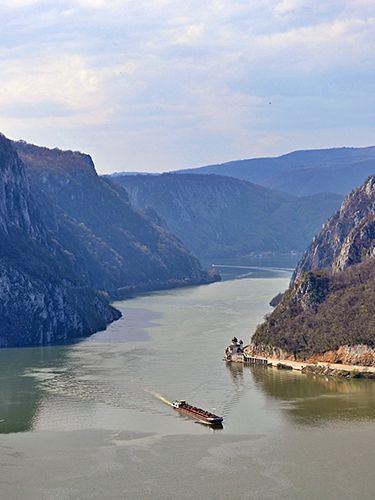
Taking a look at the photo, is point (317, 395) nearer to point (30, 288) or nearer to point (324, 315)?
point (324, 315)

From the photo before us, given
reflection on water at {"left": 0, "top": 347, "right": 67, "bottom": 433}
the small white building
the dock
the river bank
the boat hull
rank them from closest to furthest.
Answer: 1. the boat hull
2. reflection on water at {"left": 0, "top": 347, "right": 67, "bottom": 433}
3. the river bank
4. the dock
5. the small white building

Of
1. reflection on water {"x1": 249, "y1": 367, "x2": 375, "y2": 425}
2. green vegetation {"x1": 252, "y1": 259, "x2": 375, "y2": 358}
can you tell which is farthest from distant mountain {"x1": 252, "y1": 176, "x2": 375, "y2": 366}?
reflection on water {"x1": 249, "y1": 367, "x2": 375, "y2": 425}

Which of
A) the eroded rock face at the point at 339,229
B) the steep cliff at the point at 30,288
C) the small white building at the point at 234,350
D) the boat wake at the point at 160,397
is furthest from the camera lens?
the eroded rock face at the point at 339,229

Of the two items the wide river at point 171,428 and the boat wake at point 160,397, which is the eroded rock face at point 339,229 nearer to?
the wide river at point 171,428

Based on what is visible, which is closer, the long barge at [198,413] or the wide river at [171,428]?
the wide river at [171,428]

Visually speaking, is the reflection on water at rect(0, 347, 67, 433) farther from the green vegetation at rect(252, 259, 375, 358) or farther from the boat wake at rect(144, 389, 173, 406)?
the green vegetation at rect(252, 259, 375, 358)

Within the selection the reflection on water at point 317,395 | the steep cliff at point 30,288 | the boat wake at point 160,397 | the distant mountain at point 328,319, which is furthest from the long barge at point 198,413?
the steep cliff at point 30,288
